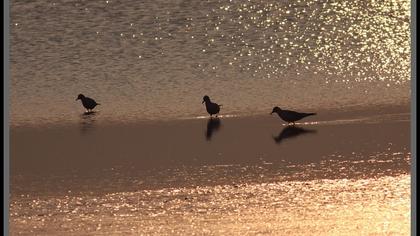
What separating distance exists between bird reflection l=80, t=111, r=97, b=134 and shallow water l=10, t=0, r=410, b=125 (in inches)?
4.9

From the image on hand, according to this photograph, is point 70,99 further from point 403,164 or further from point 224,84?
point 403,164

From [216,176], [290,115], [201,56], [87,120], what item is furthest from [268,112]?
[216,176]

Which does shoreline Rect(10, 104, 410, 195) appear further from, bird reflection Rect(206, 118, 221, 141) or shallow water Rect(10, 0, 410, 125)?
shallow water Rect(10, 0, 410, 125)

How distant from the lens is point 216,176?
344 inches

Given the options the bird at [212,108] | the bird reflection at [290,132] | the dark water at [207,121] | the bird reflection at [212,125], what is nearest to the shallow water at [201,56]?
the dark water at [207,121]

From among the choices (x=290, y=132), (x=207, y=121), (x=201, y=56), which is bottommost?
(x=290, y=132)

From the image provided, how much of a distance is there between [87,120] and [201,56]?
87.6 inches

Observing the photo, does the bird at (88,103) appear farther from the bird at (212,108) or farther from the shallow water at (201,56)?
the bird at (212,108)

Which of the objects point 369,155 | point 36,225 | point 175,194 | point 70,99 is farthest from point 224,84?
point 36,225

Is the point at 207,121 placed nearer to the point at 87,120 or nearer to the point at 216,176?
the point at 87,120

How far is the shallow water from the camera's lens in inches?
448

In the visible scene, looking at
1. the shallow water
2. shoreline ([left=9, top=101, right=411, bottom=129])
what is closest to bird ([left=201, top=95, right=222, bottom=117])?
shoreline ([left=9, top=101, right=411, bottom=129])

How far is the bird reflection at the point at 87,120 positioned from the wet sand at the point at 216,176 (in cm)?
2

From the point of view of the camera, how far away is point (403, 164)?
350 inches
